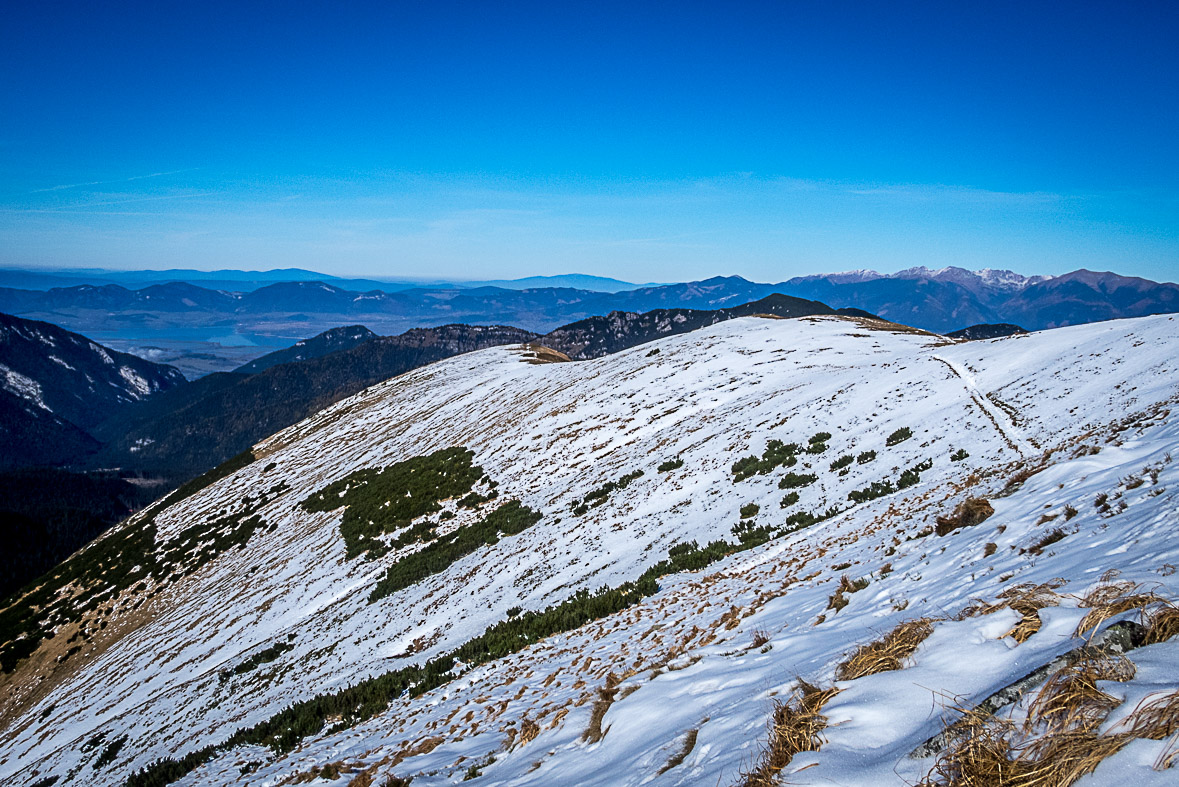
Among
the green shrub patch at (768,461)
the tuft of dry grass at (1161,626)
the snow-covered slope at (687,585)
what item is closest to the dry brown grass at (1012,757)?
the snow-covered slope at (687,585)

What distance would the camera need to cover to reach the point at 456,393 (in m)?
75.5

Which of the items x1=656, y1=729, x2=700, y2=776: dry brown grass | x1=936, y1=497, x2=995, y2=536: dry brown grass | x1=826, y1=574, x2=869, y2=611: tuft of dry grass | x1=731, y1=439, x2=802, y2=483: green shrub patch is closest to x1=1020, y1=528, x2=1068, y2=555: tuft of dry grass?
x1=826, y1=574, x2=869, y2=611: tuft of dry grass

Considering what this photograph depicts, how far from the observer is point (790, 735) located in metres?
4.42

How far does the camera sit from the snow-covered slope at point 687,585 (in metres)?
5.60

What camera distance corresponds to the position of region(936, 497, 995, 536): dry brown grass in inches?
442

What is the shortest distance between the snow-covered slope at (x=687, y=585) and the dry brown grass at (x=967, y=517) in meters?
0.34

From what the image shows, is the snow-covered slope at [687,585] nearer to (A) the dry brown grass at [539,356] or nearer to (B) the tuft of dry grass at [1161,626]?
(B) the tuft of dry grass at [1161,626]

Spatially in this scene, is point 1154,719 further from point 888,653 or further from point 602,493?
point 602,493

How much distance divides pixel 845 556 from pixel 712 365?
3945cm

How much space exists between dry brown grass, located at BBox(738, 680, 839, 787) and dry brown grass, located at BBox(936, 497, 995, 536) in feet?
27.1

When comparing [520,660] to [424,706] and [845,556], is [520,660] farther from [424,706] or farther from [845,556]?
[845,556]

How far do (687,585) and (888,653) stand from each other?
34.4 ft

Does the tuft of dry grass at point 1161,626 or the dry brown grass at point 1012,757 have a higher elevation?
the tuft of dry grass at point 1161,626

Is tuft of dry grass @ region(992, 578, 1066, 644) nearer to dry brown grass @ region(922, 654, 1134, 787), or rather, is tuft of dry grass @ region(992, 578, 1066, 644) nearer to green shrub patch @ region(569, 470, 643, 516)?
dry brown grass @ region(922, 654, 1134, 787)
